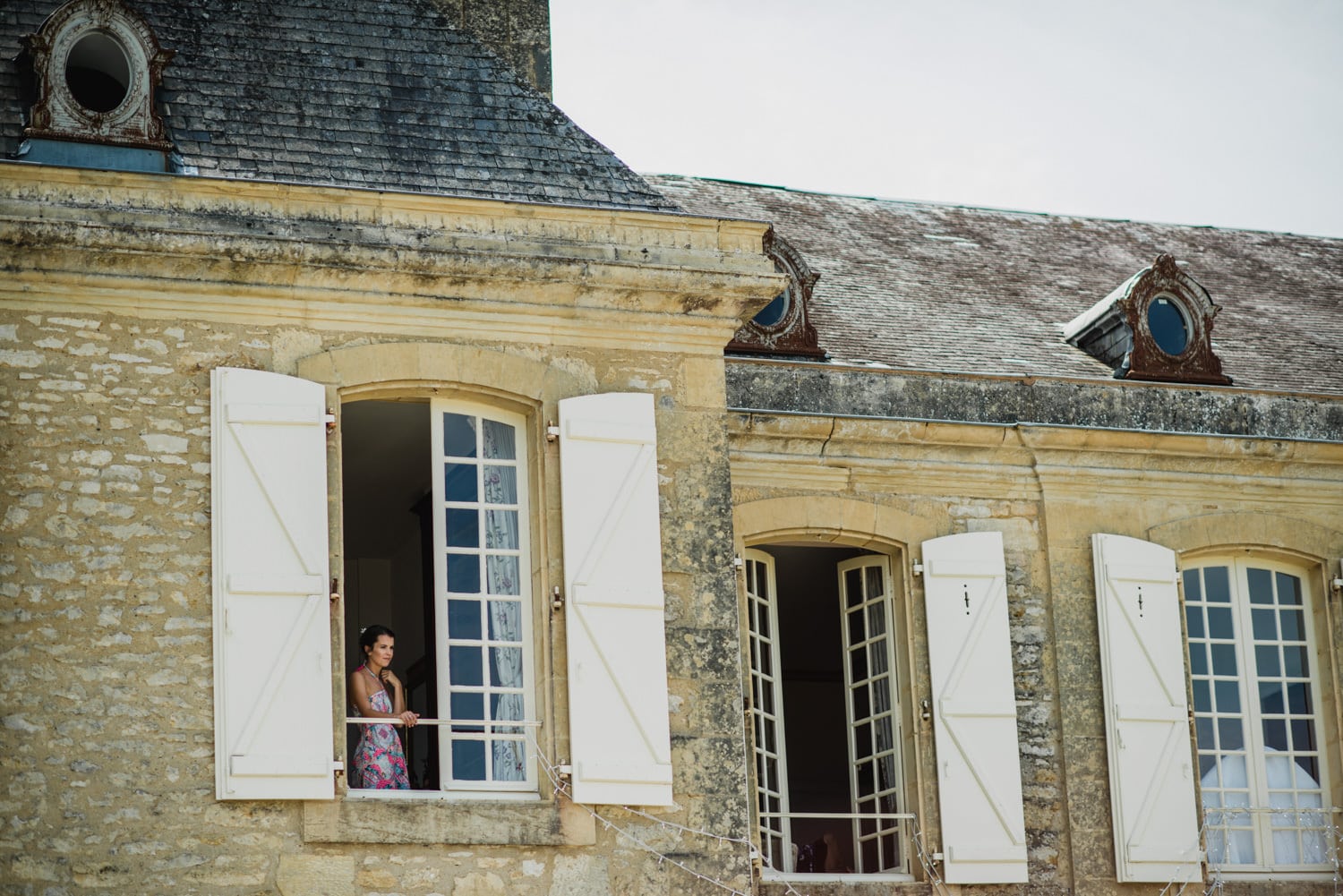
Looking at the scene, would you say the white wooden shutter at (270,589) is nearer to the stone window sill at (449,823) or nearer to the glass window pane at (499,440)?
the stone window sill at (449,823)

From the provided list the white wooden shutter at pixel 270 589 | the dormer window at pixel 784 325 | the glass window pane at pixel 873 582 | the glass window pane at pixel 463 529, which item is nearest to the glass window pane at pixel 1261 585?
the glass window pane at pixel 873 582

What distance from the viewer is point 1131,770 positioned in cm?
1170

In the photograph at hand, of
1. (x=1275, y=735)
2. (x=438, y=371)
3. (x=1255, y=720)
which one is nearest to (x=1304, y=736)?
(x=1275, y=735)

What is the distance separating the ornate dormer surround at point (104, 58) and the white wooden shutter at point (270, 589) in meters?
1.36

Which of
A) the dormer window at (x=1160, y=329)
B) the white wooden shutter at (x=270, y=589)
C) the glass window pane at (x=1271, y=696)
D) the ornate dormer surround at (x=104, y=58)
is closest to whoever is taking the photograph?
the white wooden shutter at (x=270, y=589)

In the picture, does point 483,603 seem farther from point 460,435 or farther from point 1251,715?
point 1251,715

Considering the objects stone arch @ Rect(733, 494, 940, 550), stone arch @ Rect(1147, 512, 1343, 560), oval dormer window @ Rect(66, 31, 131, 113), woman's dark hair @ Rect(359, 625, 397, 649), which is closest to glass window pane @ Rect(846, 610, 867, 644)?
stone arch @ Rect(733, 494, 940, 550)

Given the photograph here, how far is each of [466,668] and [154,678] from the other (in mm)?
1459

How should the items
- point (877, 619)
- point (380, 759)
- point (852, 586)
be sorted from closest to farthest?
1. point (380, 759)
2. point (877, 619)
3. point (852, 586)

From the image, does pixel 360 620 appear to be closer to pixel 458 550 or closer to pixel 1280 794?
pixel 458 550

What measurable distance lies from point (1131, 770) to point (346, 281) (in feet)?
16.0

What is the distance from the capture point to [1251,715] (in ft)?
40.3

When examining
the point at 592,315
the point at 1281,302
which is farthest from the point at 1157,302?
the point at 592,315

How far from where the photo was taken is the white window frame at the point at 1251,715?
12.0 metres
